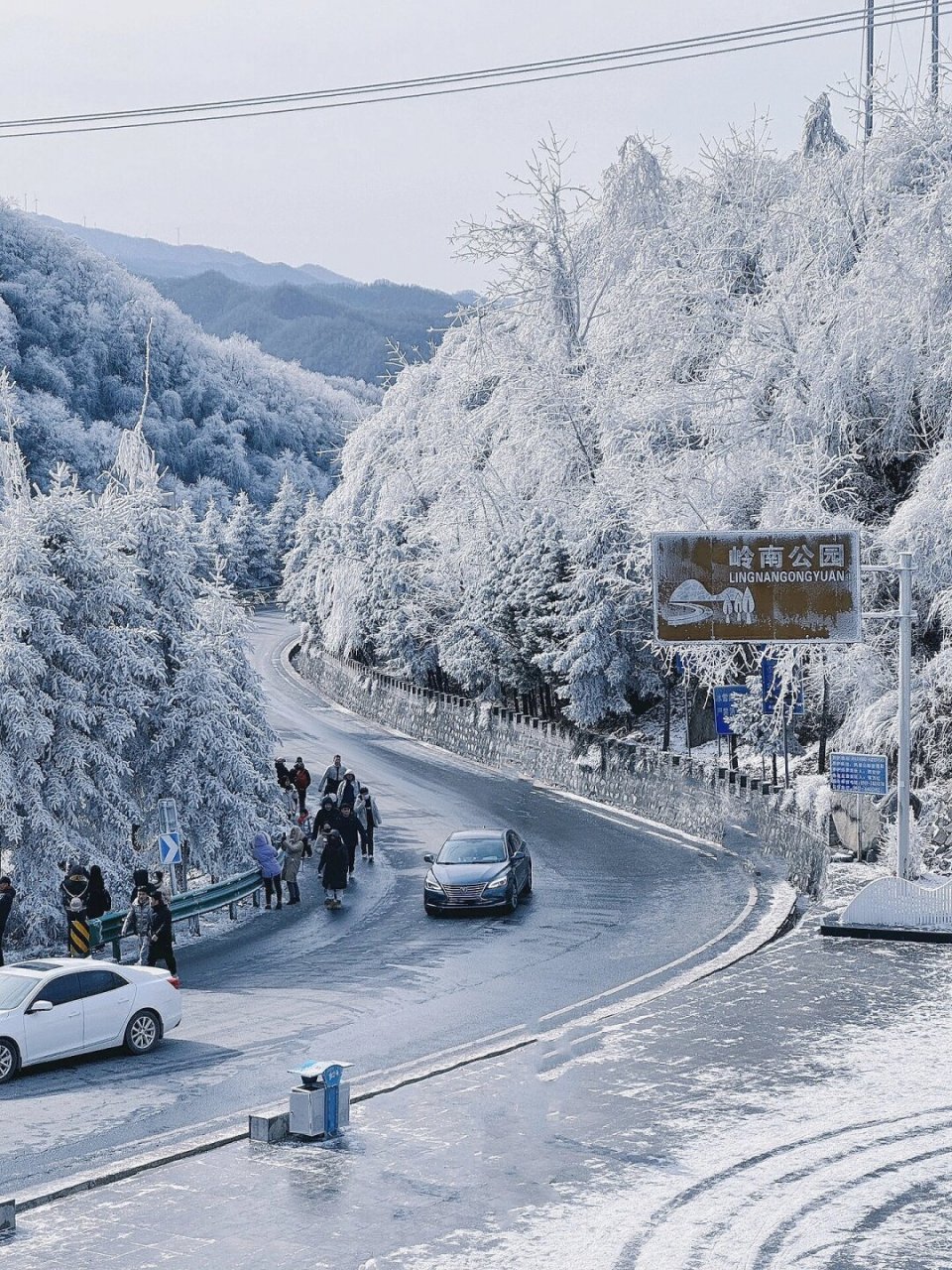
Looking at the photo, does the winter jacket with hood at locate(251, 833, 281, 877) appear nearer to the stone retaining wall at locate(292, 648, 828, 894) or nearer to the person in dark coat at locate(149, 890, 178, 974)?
the person in dark coat at locate(149, 890, 178, 974)

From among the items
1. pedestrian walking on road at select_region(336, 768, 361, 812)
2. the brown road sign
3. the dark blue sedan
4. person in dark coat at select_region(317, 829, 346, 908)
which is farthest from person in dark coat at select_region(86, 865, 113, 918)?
the brown road sign

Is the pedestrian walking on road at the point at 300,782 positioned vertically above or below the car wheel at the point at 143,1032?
above

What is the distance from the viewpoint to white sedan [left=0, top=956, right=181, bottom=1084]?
1631cm

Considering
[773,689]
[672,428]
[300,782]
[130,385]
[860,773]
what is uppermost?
[130,385]

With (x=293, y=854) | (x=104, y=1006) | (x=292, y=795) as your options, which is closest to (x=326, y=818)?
(x=293, y=854)

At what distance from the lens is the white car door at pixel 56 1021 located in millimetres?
16391

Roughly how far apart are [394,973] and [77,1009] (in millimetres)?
5895

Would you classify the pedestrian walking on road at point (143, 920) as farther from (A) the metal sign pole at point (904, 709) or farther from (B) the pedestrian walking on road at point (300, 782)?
(B) the pedestrian walking on road at point (300, 782)

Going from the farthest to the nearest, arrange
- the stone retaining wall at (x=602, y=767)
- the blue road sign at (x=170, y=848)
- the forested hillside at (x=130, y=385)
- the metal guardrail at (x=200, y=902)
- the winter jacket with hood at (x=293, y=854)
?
the forested hillside at (x=130, y=385)
the stone retaining wall at (x=602, y=767)
the winter jacket with hood at (x=293, y=854)
the blue road sign at (x=170, y=848)
the metal guardrail at (x=200, y=902)

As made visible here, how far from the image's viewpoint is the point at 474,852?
2753 centimetres

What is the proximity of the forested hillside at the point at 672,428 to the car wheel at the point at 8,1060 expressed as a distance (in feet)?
65.0

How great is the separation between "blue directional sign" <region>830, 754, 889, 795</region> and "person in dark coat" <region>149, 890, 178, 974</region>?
11.8m

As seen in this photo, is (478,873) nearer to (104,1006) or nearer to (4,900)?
(4,900)

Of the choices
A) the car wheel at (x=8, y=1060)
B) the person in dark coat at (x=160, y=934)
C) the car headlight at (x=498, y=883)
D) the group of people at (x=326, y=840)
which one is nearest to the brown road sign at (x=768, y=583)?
the car headlight at (x=498, y=883)
